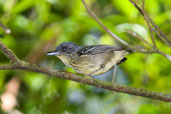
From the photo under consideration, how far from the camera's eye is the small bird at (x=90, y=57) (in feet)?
12.5

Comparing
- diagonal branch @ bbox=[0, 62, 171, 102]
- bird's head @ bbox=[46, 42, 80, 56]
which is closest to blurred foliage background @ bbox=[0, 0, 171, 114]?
bird's head @ bbox=[46, 42, 80, 56]

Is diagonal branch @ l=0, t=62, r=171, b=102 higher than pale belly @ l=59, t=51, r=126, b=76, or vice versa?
diagonal branch @ l=0, t=62, r=171, b=102

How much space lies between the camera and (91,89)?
4473 mm

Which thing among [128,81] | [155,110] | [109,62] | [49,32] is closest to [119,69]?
[128,81]

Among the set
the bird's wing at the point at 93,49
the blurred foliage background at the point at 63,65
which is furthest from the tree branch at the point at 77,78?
the bird's wing at the point at 93,49

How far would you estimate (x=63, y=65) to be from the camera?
4.31m

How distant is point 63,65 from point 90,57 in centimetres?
45

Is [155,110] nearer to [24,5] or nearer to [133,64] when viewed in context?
[133,64]

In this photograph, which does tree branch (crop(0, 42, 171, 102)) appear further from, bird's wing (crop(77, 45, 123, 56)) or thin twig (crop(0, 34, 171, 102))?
bird's wing (crop(77, 45, 123, 56))

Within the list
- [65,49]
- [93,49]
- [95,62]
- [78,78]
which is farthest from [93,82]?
[65,49]

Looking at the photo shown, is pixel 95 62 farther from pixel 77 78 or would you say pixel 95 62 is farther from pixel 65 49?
pixel 77 78

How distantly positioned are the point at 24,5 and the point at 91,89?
140 centimetres

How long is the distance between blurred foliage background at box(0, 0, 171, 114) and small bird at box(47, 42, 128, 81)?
0.18m

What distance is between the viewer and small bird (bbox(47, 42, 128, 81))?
3.82 metres
